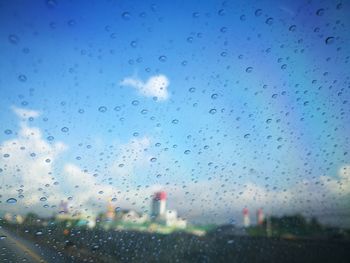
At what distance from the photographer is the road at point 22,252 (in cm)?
730

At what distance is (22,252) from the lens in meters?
9.36

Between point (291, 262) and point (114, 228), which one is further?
point (291, 262)

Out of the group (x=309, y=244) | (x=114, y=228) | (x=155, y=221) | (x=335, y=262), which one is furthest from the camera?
(x=309, y=244)

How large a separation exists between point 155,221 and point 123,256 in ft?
5.38

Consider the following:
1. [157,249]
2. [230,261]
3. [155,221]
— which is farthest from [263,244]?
[155,221]

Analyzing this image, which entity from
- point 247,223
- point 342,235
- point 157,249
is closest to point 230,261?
point 247,223

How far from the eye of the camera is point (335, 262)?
706 cm

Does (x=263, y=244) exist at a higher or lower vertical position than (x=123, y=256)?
higher

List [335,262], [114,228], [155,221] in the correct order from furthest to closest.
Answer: [335,262] → [114,228] → [155,221]

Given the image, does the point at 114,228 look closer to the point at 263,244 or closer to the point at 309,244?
the point at 263,244

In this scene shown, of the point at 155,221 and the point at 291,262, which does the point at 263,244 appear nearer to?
the point at 291,262

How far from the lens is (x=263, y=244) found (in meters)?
10.2

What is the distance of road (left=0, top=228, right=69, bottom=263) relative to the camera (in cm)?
730

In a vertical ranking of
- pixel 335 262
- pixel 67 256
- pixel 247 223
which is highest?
pixel 247 223
